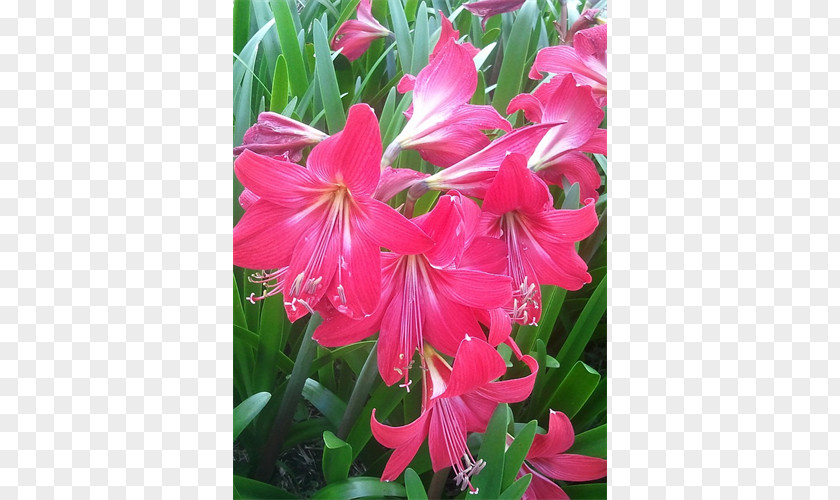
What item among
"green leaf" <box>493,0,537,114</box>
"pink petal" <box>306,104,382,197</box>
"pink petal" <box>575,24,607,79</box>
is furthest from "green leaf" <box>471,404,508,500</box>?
"pink petal" <box>575,24,607,79</box>

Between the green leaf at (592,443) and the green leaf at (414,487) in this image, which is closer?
the green leaf at (414,487)

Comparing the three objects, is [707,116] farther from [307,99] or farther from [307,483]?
[307,483]

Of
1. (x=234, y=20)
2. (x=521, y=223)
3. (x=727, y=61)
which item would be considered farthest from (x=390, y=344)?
(x=727, y=61)

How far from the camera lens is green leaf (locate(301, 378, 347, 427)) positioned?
1.44 metres

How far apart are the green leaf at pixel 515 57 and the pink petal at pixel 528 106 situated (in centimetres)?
2

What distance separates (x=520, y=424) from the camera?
55.9 inches

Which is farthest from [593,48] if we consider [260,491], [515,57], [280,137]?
[260,491]

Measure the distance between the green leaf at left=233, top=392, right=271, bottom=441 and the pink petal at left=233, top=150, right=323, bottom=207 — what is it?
0.38 meters

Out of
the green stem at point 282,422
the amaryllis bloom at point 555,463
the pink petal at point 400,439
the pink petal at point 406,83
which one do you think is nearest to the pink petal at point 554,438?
the amaryllis bloom at point 555,463

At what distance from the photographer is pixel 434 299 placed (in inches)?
49.8

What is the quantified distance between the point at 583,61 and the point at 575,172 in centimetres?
24

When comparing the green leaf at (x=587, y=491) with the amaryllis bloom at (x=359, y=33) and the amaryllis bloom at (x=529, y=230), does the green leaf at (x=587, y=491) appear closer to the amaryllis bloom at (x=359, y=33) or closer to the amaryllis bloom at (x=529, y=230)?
the amaryllis bloom at (x=529, y=230)

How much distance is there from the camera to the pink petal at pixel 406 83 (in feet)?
4.67

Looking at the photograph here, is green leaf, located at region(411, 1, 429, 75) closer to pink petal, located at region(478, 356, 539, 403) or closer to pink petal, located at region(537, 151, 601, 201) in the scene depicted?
pink petal, located at region(537, 151, 601, 201)
